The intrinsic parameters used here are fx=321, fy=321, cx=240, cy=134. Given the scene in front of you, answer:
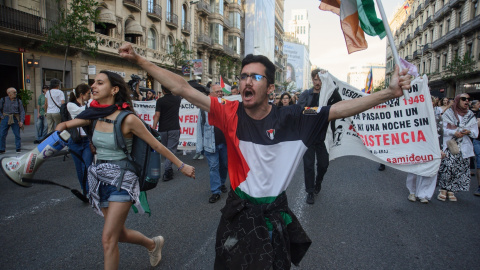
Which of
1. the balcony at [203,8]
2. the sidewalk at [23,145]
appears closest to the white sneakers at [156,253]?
the sidewalk at [23,145]

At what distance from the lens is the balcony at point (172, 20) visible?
1136 inches

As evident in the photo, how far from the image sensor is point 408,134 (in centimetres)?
521

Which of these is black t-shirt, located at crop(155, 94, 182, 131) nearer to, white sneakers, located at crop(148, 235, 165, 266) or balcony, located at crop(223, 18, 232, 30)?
white sneakers, located at crop(148, 235, 165, 266)

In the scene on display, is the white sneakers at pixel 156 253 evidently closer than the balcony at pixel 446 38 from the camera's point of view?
Yes

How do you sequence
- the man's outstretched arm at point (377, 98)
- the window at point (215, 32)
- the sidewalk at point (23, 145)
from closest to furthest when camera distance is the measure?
the man's outstretched arm at point (377, 98), the sidewalk at point (23, 145), the window at point (215, 32)

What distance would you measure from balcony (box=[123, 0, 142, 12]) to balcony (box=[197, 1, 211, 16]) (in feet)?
34.5

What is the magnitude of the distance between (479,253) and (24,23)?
806 inches

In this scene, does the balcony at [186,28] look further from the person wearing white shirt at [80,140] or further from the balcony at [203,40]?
the person wearing white shirt at [80,140]

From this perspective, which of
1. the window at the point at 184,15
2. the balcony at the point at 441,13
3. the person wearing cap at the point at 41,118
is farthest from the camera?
the balcony at the point at 441,13

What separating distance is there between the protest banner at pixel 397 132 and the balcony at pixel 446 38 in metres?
39.2

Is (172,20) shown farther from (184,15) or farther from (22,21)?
(22,21)

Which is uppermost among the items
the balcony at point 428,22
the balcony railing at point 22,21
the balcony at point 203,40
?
the balcony at point 428,22

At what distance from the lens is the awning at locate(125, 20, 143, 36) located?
2380cm

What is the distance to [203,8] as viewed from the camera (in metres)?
34.8
